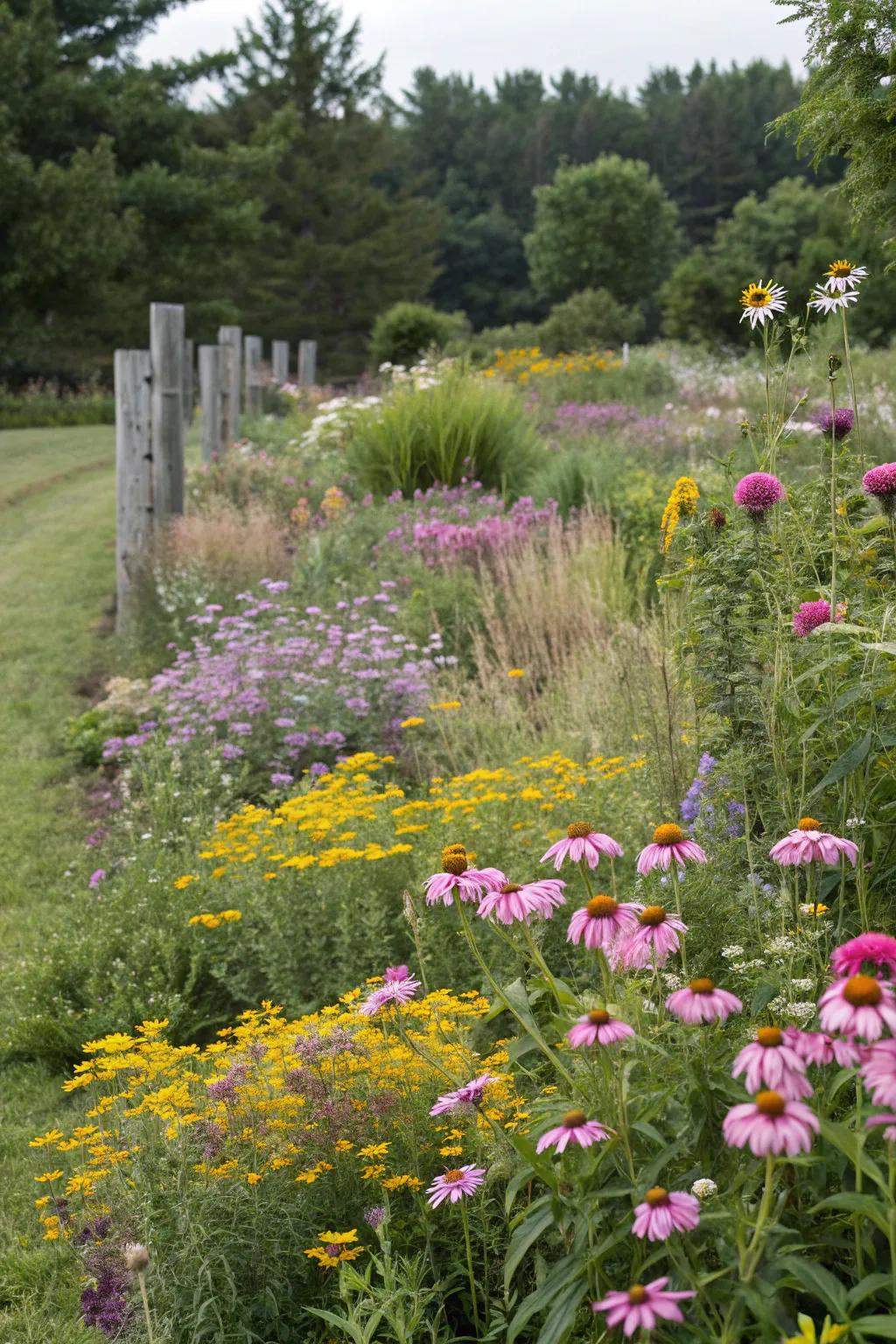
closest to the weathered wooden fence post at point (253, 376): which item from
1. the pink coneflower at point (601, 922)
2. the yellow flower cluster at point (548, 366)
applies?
the yellow flower cluster at point (548, 366)

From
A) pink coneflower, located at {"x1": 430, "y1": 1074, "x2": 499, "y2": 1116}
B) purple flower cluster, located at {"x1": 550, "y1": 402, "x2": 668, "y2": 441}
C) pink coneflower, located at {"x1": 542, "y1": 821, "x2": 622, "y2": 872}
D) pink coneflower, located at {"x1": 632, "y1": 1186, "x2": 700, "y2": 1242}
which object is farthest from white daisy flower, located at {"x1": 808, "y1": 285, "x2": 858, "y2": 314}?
purple flower cluster, located at {"x1": 550, "y1": 402, "x2": 668, "y2": 441}

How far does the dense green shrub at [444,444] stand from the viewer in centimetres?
953

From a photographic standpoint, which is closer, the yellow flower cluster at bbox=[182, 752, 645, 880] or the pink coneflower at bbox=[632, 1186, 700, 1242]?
the pink coneflower at bbox=[632, 1186, 700, 1242]

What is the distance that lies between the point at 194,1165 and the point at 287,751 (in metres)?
2.98

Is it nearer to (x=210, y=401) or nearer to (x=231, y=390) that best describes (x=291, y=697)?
(x=210, y=401)

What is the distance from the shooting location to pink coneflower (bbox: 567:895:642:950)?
1.62 meters

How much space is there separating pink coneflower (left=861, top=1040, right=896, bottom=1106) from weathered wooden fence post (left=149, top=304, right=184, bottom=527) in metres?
7.70

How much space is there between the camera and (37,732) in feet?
22.1

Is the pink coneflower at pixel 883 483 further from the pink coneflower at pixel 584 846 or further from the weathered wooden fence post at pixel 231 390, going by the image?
the weathered wooden fence post at pixel 231 390

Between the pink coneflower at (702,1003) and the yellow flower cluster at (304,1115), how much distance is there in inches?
34.6

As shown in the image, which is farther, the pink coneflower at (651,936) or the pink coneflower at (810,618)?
the pink coneflower at (810,618)

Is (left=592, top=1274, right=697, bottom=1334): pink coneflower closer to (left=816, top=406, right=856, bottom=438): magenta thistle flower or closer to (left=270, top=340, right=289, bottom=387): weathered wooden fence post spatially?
(left=816, top=406, right=856, bottom=438): magenta thistle flower

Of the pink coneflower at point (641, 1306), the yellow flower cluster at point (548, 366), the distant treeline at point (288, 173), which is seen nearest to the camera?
the pink coneflower at point (641, 1306)

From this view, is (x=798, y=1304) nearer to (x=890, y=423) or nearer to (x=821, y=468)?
(x=821, y=468)
